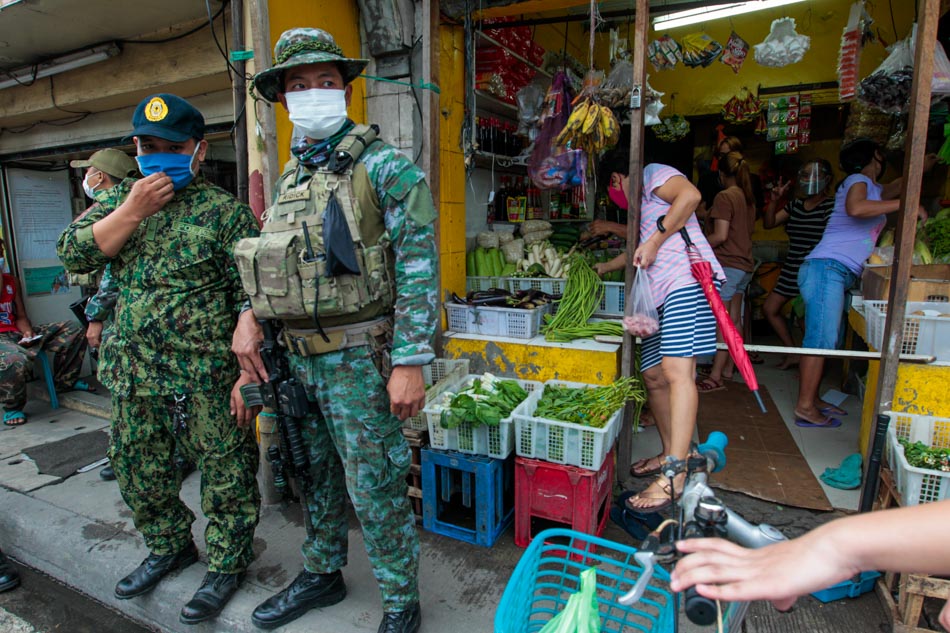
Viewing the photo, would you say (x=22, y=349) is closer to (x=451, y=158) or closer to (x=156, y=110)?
(x=156, y=110)

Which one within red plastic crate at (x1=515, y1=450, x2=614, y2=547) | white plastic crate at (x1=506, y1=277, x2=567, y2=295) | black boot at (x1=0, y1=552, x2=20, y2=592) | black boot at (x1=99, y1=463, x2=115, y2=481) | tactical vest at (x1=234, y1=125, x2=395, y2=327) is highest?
tactical vest at (x1=234, y1=125, x2=395, y2=327)

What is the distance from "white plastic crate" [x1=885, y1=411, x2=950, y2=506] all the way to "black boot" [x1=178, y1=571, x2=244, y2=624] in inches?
127

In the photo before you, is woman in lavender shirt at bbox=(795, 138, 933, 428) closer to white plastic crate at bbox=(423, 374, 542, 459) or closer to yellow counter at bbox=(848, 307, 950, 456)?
yellow counter at bbox=(848, 307, 950, 456)

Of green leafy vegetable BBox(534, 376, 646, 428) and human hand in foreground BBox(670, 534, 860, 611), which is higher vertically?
human hand in foreground BBox(670, 534, 860, 611)

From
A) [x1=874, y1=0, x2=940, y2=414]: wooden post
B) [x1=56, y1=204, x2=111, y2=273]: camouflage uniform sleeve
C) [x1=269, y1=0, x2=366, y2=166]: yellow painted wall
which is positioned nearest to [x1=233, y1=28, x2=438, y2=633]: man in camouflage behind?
[x1=56, y1=204, x2=111, y2=273]: camouflage uniform sleeve

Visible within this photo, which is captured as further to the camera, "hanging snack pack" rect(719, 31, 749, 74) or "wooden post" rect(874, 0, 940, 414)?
"hanging snack pack" rect(719, 31, 749, 74)

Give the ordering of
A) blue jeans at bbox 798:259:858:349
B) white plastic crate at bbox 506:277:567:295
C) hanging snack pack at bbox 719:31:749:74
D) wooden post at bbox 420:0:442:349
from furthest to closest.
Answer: hanging snack pack at bbox 719:31:749:74 → white plastic crate at bbox 506:277:567:295 → blue jeans at bbox 798:259:858:349 → wooden post at bbox 420:0:442:349

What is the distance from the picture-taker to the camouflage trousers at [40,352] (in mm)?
5277

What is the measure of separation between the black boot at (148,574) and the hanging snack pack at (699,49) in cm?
515

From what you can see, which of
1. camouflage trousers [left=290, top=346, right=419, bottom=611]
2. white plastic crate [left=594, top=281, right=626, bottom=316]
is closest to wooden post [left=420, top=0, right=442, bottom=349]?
white plastic crate [left=594, top=281, right=626, bottom=316]

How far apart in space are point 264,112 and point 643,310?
264 cm

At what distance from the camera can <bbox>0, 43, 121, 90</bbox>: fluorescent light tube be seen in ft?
14.8

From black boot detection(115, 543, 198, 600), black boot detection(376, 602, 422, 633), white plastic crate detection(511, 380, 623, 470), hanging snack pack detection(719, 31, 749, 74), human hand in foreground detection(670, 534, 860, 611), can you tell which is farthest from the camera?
hanging snack pack detection(719, 31, 749, 74)

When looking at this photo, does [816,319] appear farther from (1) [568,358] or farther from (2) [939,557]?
(2) [939,557]
